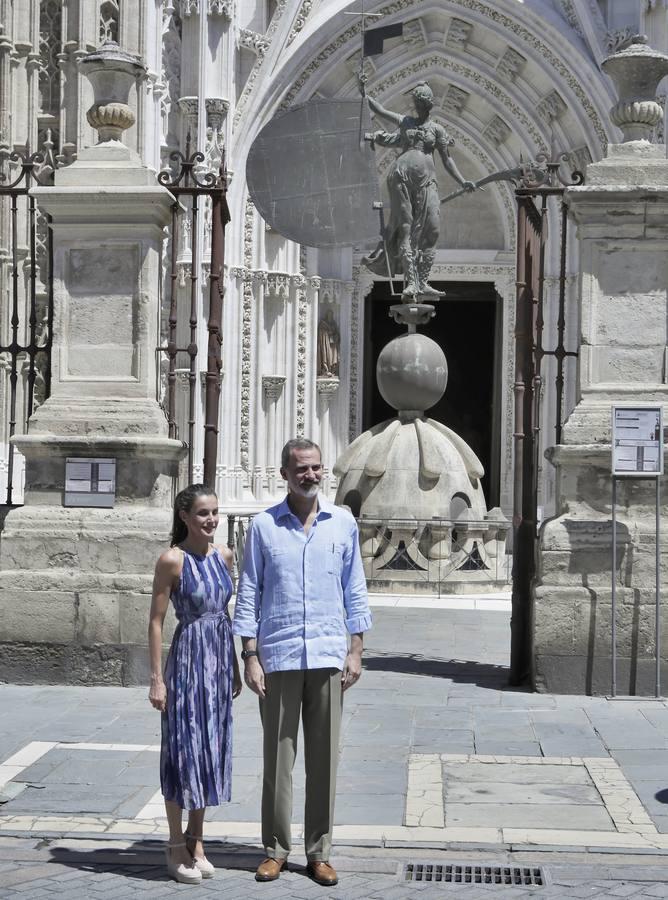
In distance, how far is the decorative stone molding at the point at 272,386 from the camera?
22062mm

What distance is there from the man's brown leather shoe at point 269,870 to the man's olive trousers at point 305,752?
0.11 feet

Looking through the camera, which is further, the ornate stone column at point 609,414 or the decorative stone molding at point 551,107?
the decorative stone molding at point 551,107

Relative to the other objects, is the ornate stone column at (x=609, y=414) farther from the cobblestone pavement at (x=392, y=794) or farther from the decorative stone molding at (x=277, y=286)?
the decorative stone molding at (x=277, y=286)

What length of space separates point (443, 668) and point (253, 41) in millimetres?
14377

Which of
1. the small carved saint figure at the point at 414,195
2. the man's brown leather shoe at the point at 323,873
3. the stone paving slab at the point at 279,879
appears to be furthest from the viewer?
the small carved saint figure at the point at 414,195

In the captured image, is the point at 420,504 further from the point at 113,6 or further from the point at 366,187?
the point at 113,6

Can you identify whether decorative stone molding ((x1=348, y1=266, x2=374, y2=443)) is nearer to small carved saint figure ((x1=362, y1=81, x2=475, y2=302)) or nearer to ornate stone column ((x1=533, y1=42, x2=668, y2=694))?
small carved saint figure ((x1=362, y1=81, x2=475, y2=302))

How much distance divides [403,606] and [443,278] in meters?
12.3

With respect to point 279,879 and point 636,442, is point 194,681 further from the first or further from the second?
point 636,442

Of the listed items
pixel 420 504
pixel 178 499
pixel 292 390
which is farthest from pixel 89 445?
pixel 292 390

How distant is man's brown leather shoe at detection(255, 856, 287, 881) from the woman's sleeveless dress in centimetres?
27

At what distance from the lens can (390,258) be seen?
55.2 feet

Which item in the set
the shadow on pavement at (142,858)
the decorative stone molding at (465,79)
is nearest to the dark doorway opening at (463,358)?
the decorative stone molding at (465,79)

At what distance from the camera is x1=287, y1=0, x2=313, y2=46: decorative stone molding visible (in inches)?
876
